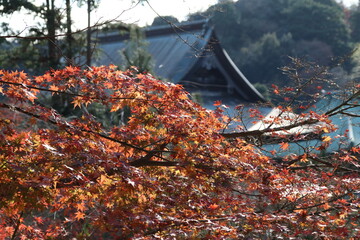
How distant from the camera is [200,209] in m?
4.98

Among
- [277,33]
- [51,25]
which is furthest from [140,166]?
[277,33]

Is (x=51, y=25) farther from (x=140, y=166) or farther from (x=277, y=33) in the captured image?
(x=277, y=33)

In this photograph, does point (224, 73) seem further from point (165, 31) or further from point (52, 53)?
point (52, 53)

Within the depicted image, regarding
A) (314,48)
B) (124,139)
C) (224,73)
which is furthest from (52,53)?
(314,48)

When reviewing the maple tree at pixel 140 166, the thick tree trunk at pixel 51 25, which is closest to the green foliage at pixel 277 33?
the thick tree trunk at pixel 51 25

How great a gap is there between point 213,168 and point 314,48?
82.4 feet

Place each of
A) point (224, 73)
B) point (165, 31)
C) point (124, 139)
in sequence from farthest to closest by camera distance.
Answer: point (165, 31) < point (224, 73) < point (124, 139)

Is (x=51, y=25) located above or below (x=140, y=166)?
above

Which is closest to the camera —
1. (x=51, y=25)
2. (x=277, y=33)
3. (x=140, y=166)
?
(x=140, y=166)

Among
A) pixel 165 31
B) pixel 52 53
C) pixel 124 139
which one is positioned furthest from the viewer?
pixel 165 31

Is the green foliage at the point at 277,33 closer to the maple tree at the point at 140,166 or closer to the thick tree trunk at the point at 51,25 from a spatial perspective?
the thick tree trunk at the point at 51,25

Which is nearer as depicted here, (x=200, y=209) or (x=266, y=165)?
(x=200, y=209)

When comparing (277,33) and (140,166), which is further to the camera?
(277,33)

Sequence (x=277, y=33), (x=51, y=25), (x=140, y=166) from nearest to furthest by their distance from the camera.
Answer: (x=140, y=166) < (x=51, y=25) < (x=277, y=33)
